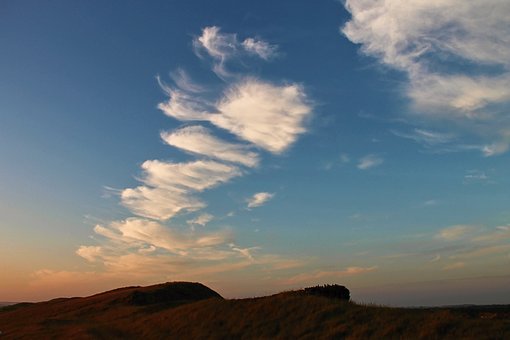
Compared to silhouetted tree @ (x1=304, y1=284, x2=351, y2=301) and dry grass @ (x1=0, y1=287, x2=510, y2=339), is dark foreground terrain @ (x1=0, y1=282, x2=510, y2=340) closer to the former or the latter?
dry grass @ (x1=0, y1=287, x2=510, y2=339)

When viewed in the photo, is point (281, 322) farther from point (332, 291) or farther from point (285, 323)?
point (332, 291)

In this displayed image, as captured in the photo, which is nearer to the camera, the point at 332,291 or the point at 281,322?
the point at 281,322

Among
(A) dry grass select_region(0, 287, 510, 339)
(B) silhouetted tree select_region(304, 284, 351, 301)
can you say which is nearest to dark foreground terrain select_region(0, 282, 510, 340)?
(A) dry grass select_region(0, 287, 510, 339)

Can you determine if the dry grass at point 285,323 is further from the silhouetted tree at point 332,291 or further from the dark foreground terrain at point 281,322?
the silhouetted tree at point 332,291

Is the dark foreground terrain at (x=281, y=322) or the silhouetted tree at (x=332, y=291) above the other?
the silhouetted tree at (x=332, y=291)

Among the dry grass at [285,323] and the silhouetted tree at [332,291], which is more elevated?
the silhouetted tree at [332,291]

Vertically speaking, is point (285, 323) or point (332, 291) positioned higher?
point (332, 291)

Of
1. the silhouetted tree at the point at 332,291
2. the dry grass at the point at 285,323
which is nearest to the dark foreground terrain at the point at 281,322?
the dry grass at the point at 285,323

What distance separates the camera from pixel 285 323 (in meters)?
30.2

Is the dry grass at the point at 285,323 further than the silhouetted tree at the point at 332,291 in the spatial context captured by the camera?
No

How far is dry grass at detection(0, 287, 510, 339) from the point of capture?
23500 millimetres

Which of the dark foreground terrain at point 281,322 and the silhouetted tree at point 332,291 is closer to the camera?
the dark foreground terrain at point 281,322

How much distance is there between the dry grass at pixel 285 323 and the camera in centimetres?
2350

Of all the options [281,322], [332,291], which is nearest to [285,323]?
[281,322]
